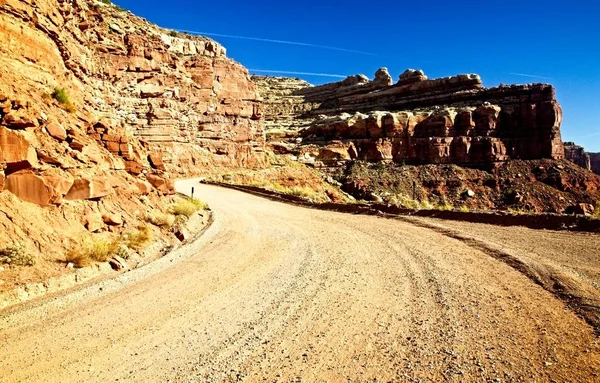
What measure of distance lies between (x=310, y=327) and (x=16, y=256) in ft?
18.0

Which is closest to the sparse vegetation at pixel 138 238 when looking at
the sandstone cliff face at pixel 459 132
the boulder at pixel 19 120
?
the boulder at pixel 19 120

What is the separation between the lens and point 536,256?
852cm

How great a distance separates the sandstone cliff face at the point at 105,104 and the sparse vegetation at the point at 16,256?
152cm

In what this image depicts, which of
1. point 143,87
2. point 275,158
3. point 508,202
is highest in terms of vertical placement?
point 143,87

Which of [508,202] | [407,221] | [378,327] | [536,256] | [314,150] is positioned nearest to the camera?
[378,327]

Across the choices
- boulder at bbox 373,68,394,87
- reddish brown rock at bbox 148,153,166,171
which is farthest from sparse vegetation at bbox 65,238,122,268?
boulder at bbox 373,68,394,87

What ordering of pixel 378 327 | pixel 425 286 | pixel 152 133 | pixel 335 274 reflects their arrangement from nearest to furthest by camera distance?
pixel 378 327, pixel 425 286, pixel 335 274, pixel 152 133

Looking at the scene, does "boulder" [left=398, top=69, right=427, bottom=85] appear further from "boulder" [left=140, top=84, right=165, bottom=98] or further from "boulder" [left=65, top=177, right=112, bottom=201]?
"boulder" [left=65, top=177, right=112, bottom=201]

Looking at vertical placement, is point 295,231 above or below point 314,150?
below

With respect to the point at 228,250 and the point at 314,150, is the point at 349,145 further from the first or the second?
the point at 228,250

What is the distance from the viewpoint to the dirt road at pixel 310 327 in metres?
3.99

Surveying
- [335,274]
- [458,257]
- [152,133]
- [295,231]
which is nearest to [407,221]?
[295,231]

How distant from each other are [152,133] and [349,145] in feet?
107

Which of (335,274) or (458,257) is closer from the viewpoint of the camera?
(335,274)
